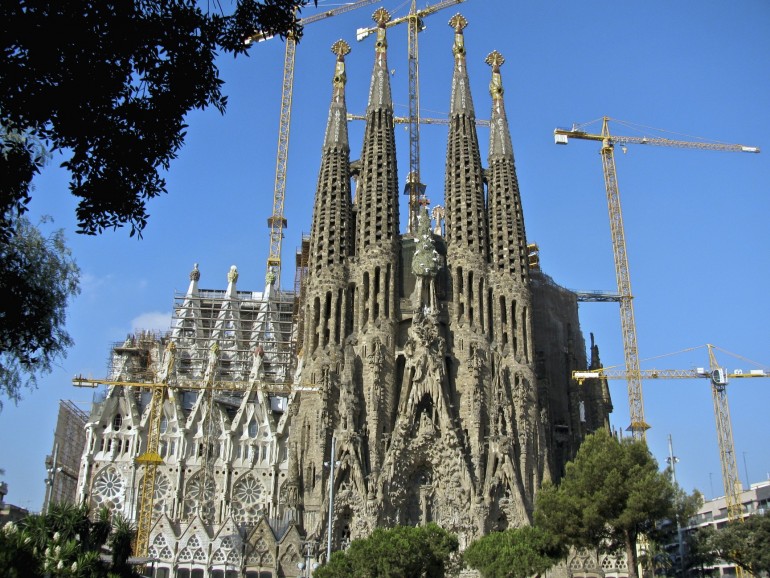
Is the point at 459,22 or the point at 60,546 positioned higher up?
the point at 459,22

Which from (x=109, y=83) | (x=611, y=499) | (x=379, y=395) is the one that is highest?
(x=379, y=395)

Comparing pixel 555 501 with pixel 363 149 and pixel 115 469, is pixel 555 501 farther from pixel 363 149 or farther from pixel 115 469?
pixel 115 469

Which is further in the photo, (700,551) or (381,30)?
(381,30)

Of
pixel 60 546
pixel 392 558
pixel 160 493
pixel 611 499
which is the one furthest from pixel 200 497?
pixel 60 546

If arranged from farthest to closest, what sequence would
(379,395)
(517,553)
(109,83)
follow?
(379,395)
(517,553)
(109,83)

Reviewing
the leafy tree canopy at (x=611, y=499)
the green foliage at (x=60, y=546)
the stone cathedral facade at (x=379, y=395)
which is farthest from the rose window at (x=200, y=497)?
the green foliage at (x=60, y=546)

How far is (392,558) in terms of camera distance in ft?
120

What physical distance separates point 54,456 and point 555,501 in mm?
43003

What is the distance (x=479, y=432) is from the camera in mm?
52656

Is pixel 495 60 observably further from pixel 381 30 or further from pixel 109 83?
pixel 109 83

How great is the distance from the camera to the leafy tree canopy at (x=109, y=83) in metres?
11.4

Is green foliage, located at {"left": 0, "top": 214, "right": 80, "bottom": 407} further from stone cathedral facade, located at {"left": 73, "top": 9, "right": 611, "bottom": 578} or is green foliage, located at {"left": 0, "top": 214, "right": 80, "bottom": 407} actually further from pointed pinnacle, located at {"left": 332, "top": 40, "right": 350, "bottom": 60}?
pointed pinnacle, located at {"left": 332, "top": 40, "right": 350, "bottom": 60}

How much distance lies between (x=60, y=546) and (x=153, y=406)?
40165mm

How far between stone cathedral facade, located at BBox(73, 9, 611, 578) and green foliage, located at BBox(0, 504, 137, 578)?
1676 cm
